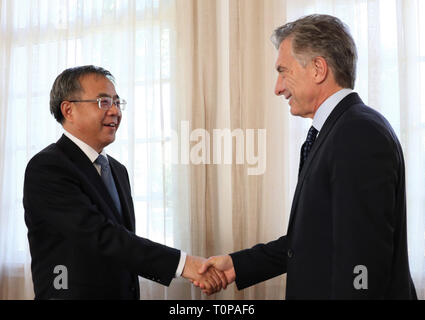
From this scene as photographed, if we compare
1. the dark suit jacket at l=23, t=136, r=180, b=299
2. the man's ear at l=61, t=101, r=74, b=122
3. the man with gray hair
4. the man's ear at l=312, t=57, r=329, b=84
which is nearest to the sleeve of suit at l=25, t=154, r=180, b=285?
the dark suit jacket at l=23, t=136, r=180, b=299

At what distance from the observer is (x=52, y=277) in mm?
1939

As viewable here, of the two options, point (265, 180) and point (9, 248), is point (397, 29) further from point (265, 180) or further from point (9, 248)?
point (9, 248)

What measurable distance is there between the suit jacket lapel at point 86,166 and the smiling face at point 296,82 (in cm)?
85

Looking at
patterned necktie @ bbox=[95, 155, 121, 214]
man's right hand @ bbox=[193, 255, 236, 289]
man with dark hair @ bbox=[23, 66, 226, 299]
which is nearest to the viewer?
man with dark hair @ bbox=[23, 66, 226, 299]

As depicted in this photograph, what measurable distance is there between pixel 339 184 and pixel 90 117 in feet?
4.08

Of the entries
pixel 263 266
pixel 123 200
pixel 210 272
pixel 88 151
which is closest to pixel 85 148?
pixel 88 151

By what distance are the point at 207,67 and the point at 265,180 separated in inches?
32.8

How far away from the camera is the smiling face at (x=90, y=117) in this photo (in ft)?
7.25

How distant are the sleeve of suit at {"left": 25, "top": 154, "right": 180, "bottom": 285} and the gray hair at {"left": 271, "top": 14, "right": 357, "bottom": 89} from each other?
1.02 meters

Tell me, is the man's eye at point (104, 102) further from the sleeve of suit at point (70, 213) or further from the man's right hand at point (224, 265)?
the man's right hand at point (224, 265)

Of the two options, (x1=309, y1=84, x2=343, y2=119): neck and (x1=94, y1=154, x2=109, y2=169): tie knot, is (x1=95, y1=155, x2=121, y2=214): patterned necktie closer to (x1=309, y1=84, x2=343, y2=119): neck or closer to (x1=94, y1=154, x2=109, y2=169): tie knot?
(x1=94, y1=154, x2=109, y2=169): tie knot

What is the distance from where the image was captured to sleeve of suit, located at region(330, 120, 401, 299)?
1.36 m

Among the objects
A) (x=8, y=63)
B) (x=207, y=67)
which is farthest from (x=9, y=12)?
(x=207, y=67)
